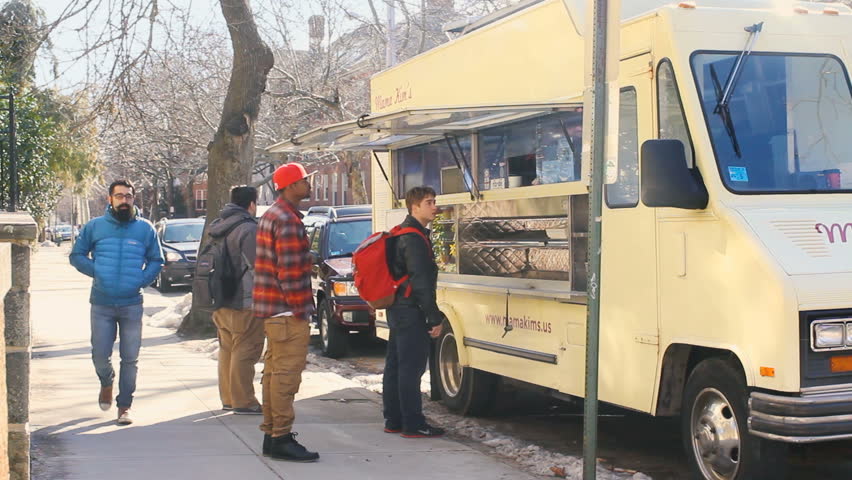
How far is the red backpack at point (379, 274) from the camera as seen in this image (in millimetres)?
7922

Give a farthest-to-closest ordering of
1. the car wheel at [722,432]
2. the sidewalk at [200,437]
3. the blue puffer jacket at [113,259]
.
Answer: the blue puffer jacket at [113,259] < the sidewalk at [200,437] < the car wheel at [722,432]

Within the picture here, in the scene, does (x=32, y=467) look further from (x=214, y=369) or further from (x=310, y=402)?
(x=214, y=369)

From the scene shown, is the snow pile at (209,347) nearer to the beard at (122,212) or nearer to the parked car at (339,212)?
the parked car at (339,212)

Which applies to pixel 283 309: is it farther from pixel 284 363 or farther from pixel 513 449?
pixel 513 449

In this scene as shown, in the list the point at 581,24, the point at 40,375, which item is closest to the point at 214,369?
the point at 40,375

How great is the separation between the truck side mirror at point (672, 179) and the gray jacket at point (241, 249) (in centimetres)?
382

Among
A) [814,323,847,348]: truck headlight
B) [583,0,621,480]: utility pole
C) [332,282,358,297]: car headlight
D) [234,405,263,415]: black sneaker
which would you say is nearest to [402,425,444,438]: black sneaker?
[234,405,263,415]: black sneaker

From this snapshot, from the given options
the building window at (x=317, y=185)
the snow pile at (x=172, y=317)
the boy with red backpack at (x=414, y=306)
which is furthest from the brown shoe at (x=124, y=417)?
the building window at (x=317, y=185)

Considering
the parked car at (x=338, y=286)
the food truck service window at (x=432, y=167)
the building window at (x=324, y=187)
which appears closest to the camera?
the food truck service window at (x=432, y=167)

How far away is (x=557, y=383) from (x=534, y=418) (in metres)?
1.81

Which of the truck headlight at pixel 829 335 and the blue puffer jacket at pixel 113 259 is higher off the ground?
the blue puffer jacket at pixel 113 259

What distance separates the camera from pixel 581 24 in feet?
24.6

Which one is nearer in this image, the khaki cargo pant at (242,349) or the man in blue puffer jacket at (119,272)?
the man in blue puffer jacket at (119,272)

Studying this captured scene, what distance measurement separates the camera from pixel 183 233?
94.8ft
